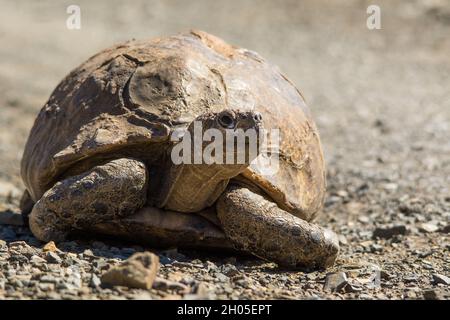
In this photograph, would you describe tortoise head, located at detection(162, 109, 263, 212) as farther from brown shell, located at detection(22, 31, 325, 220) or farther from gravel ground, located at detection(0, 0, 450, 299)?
gravel ground, located at detection(0, 0, 450, 299)

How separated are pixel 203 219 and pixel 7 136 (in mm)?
6477

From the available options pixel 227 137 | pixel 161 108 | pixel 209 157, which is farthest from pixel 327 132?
pixel 227 137

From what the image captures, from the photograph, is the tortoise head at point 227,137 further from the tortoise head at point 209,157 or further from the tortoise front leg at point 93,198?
the tortoise front leg at point 93,198

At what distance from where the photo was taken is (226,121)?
16.4 ft

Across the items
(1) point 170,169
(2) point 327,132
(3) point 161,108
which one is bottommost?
(1) point 170,169

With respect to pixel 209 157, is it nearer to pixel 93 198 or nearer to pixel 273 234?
pixel 273 234

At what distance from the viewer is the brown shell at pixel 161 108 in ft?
18.3

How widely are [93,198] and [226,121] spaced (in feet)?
3.41

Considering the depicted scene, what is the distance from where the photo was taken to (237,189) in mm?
5523

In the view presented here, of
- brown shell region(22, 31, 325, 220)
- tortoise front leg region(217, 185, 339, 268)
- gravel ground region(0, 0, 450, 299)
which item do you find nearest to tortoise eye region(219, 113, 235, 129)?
brown shell region(22, 31, 325, 220)

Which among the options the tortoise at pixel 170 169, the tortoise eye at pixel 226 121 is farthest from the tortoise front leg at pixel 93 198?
the tortoise eye at pixel 226 121

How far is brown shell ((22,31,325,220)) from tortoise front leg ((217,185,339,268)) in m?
0.23
